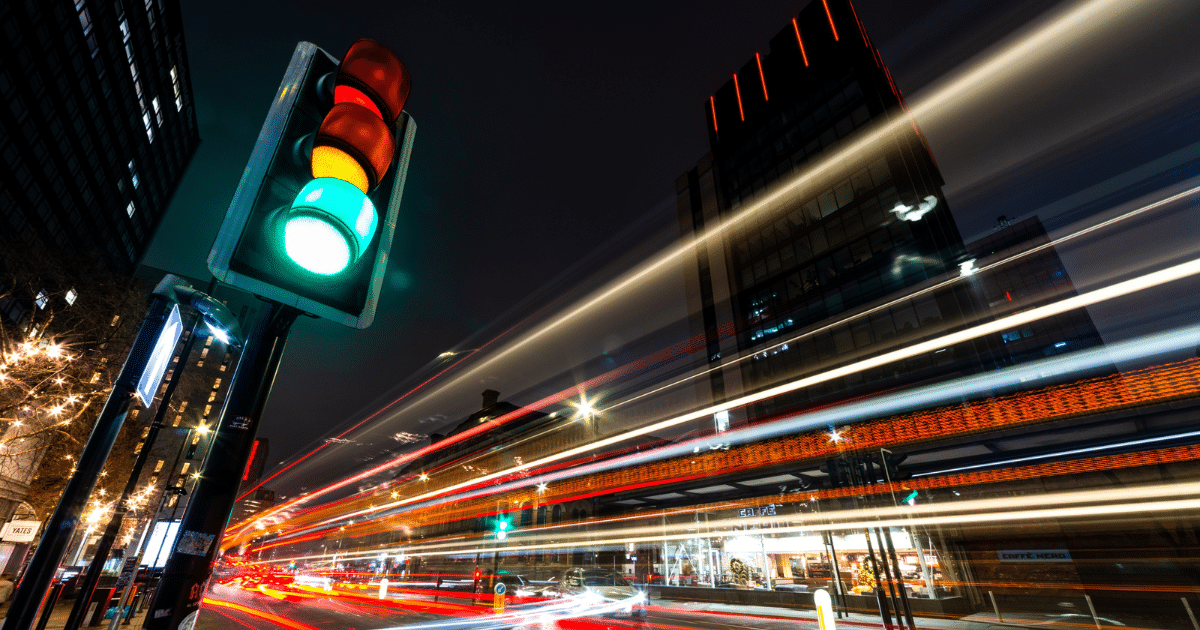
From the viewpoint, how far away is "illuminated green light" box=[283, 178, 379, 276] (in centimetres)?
166

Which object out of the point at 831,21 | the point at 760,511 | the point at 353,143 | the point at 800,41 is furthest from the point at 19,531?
the point at 800,41

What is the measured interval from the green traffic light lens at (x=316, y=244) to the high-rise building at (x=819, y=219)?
90.3 feet

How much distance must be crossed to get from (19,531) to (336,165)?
788 inches

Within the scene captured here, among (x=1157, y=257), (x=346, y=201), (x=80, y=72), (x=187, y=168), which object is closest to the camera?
(x=346, y=201)

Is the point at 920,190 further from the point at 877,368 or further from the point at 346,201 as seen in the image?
the point at 346,201

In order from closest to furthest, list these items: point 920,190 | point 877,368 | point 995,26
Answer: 1. point 995,26
2. point 877,368
3. point 920,190

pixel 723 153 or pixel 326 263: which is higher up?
pixel 723 153

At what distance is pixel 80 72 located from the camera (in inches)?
1879

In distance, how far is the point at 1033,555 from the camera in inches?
847

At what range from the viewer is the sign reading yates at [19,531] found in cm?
1266

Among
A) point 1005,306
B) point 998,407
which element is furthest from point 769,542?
point 1005,306

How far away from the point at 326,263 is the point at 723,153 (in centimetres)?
4624

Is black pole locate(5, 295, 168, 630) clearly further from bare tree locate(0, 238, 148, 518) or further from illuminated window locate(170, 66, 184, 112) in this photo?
illuminated window locate(170, 66, 184, 112)

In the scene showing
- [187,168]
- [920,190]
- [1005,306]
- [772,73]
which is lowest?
[920,190]
